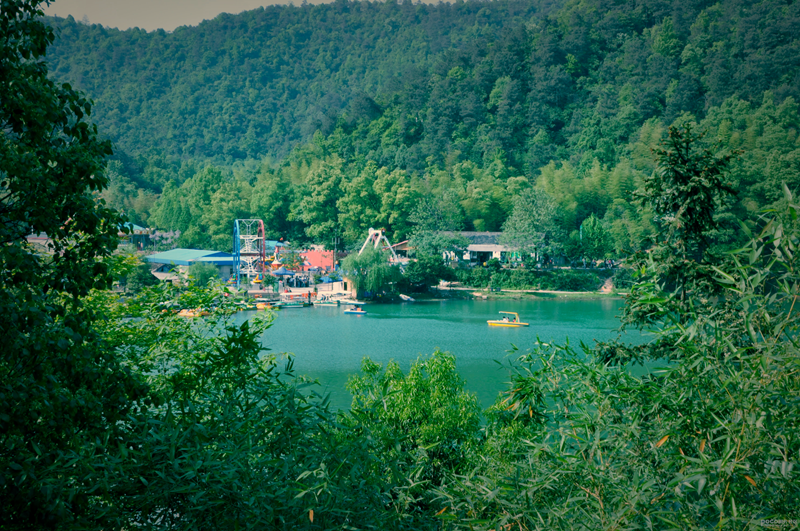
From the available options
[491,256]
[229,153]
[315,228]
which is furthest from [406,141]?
[229,153]

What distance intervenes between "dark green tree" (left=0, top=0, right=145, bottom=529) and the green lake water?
8.29 m

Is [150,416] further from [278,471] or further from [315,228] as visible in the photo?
[315,228]

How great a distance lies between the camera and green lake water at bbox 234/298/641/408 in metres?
13.9

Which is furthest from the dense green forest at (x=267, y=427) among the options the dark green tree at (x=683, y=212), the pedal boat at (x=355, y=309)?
the pedal boat at (x=355, y=309)

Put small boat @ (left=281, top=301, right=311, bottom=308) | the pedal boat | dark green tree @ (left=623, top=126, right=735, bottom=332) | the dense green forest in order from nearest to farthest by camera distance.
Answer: the dense green forest < dark green tree @ (left=623, top=126, right=735, bottom=332) < the pedal boat < small boat @ (left=281, top=301, right=311, bottom=308)

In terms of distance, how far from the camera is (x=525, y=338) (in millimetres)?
17656

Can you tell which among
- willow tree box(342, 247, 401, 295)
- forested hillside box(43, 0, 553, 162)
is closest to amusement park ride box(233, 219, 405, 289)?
willow tree box(342, 247, 401, 295)

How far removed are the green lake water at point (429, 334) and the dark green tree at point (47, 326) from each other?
8.29 metres

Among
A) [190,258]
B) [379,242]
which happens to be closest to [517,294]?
[379,242]

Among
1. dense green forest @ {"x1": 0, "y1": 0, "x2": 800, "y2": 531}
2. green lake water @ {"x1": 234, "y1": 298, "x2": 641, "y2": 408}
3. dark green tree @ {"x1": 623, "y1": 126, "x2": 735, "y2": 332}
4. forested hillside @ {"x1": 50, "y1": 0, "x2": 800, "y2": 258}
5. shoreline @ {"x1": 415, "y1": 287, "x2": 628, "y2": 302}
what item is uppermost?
forested hillside @ {"x1": 50, "y1": 0, "x2": 800, "y2": 258}

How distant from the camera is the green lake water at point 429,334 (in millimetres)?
13922

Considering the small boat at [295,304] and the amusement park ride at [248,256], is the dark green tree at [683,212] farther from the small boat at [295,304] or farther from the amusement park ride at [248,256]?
Answer: the amusement park ride at [248,256]

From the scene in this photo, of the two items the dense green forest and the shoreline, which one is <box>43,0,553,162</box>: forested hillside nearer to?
the shoreline

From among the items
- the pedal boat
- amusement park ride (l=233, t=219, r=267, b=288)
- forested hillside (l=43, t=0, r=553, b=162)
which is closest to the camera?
the pedal boat
